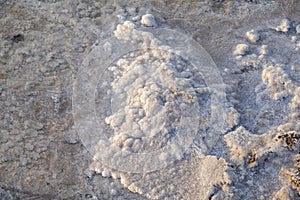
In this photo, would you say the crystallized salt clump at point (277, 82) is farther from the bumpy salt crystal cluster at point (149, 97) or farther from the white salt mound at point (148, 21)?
the white salt mound at point (148, 21)

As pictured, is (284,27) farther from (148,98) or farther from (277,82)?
(148,98)

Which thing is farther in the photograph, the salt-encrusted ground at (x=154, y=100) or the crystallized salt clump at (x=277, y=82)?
the crystallized salt clump at (x=277, y=82)

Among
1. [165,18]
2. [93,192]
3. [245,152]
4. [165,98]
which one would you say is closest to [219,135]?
[245,152]

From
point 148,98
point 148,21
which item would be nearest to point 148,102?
point 148,98

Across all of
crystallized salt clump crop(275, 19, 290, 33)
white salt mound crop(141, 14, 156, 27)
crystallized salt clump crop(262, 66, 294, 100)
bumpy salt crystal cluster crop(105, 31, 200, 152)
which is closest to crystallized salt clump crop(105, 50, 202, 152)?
bumpy salt crystal cluster crop(105, 31, 200, 152)

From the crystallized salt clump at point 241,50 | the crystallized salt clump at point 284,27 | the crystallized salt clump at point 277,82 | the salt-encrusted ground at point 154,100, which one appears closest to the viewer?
the salt-encrusted ground at point 154,100

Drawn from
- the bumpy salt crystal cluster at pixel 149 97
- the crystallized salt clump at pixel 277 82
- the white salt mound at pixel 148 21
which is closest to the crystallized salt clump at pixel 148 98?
the bumpy salt crystal cluster at pixel 149 97

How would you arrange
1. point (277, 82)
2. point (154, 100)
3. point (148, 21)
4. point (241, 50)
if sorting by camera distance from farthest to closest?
point (148, 21) < point (241, 50) < point (277, 82) < point (154, 100)

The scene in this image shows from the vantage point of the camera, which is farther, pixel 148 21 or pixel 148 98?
pixel 148 21

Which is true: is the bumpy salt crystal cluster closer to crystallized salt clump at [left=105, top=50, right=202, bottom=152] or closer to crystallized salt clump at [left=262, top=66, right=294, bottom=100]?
crystallized salt clump at [left=105, top=50, right=202, bottom=152]
